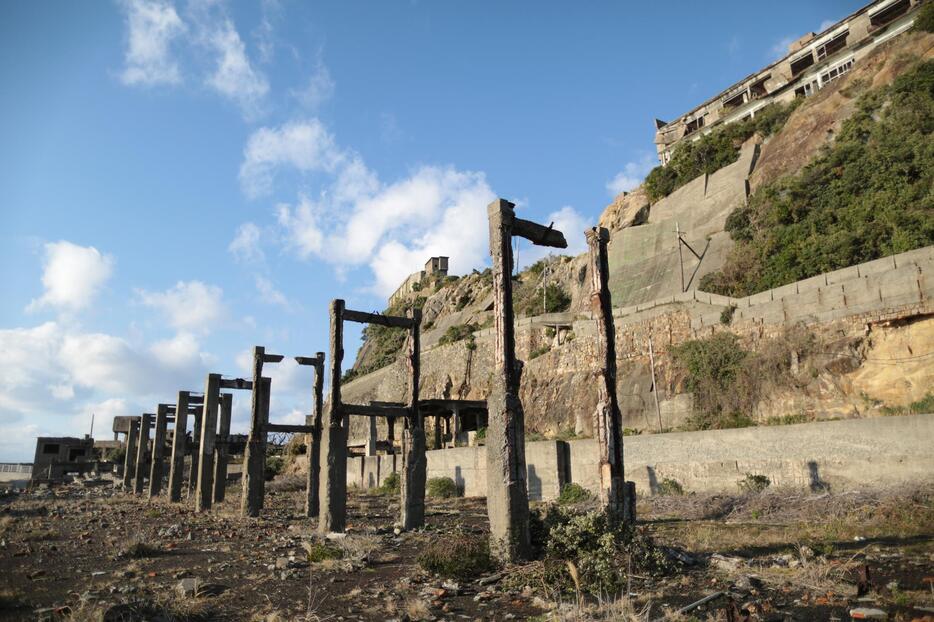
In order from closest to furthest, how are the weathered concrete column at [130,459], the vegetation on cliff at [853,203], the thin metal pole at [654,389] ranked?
the thin metal pole at [654,389] → the vegetation on cliff at [853,203] → the weathered concrete column at [130,459]

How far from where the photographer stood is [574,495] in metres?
21.2

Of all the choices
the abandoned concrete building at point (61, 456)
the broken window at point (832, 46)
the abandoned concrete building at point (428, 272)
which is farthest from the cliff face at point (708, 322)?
the abandoned concrete building at point (428, 272)

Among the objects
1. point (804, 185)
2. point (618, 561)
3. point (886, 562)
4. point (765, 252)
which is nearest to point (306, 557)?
point (618, 561)

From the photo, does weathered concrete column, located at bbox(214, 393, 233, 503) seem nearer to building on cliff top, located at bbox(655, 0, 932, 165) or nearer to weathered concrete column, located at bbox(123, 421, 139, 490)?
weathered concrete column, located at bbox(123, 421, 139, 490)

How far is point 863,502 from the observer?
14.2m

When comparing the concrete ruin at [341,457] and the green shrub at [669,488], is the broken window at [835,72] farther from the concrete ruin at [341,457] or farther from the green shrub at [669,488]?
the concrete ruin at [341,457]

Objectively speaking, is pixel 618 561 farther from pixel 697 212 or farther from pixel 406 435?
pixel 697 212

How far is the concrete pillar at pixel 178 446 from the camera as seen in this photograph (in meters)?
28.6

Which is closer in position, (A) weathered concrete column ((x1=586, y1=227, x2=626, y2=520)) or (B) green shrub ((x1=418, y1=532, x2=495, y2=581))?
(B) green shrub ((x1=418, y1=532, x2=495, y2=581))

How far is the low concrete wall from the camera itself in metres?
15.4

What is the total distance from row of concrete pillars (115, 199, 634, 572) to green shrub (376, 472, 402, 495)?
27.3ft

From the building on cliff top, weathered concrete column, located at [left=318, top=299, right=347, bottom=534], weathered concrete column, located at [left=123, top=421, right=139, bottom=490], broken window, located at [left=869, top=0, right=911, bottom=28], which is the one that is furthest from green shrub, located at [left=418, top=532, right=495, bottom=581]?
broken window, located at [left=869, top=0, right=911, bottom=28]

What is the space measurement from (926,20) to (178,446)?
50017 millimetres

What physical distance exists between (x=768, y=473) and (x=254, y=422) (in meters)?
17.2
